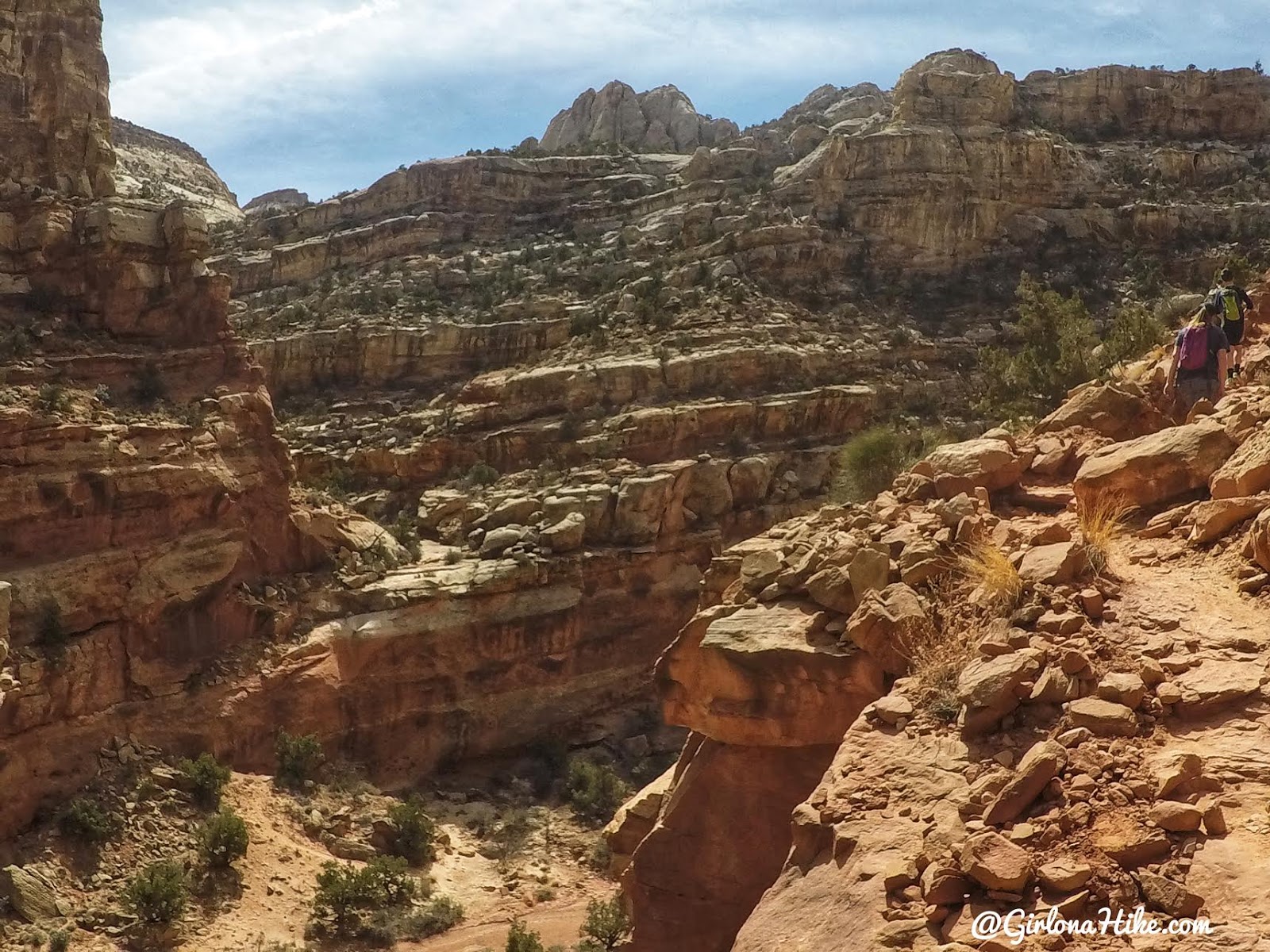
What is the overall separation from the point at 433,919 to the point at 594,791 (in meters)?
6.31

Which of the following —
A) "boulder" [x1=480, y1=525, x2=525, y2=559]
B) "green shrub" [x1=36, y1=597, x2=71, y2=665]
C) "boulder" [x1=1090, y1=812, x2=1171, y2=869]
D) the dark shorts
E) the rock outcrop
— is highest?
the rock outcrop

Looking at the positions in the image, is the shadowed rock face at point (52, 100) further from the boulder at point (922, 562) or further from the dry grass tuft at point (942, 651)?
the dry grass tuft at point (942, 651)

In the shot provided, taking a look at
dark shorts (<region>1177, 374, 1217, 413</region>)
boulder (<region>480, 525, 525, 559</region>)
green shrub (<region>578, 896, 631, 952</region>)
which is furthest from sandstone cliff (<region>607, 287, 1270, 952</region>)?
boulder (<region>480, 525, 525, 559</region>)

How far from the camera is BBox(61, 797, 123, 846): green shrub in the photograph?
65.2 ft

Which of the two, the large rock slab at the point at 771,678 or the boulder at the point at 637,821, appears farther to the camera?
the boulder at the point at 637,821

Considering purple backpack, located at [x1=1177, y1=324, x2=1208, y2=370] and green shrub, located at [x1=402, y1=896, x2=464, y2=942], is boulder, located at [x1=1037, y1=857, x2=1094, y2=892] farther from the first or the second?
green shrub, located at [x1=402, y1=896, x2=464, y2=942]

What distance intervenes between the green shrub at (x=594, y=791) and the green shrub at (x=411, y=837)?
154 inches

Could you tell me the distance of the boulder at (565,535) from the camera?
29984mm

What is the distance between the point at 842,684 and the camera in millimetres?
9531

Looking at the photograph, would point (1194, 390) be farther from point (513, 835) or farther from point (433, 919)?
point (513, 835)

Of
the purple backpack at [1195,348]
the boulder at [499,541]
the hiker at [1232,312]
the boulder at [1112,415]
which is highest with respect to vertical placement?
the hiker at [1232,312]

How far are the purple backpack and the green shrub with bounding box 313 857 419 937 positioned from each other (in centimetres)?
1580

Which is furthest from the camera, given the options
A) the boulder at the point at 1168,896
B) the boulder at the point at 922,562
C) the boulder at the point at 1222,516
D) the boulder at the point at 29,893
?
the boulder at the point at 29,893

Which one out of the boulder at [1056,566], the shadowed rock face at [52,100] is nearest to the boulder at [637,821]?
the boulder at [1056,566]
